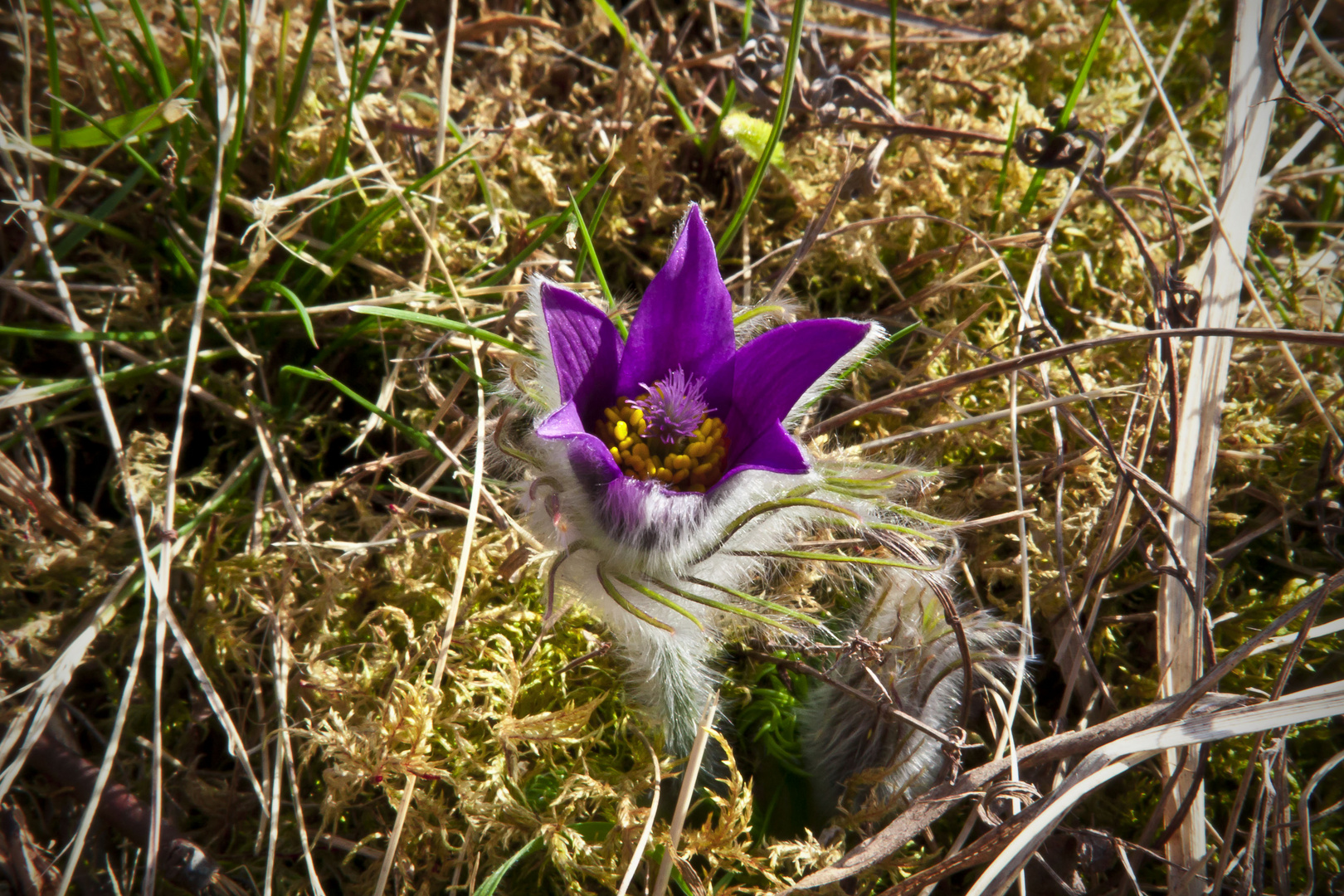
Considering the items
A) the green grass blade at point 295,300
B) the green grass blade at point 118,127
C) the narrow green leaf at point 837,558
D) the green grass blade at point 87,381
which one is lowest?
the narrow green leaf at point 837,558

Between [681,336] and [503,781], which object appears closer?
[681,336]

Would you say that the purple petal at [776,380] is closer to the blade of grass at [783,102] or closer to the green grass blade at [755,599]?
the green grass blade at [755,599]

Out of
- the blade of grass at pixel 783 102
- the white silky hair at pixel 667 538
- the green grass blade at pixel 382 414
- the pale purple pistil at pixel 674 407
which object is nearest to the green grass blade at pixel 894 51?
the blade of grass at pixel 783 102

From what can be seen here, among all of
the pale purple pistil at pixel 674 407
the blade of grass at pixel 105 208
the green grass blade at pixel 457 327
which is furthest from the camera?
the blade of grass at pixel 105 208

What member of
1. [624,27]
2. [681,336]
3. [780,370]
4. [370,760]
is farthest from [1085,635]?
[624,27]

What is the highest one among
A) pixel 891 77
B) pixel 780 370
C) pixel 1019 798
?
pixel 891 77

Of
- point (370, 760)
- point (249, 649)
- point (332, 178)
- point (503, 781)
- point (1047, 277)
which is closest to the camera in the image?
point (370, 760)

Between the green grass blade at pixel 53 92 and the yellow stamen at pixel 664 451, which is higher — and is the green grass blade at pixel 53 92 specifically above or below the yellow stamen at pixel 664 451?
above

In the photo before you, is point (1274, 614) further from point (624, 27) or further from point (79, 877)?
point (79, 877)

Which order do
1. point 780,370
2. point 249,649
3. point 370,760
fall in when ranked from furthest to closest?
point 249,649, point 370,760, point 780,370
